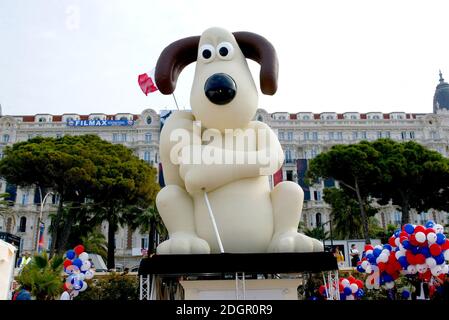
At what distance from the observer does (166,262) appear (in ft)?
16.0

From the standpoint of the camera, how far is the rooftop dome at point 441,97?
164 feet

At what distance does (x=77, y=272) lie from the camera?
1134 centimetres

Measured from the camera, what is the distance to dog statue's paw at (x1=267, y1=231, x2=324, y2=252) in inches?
204

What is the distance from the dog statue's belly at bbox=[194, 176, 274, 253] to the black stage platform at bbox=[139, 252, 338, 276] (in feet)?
1.55

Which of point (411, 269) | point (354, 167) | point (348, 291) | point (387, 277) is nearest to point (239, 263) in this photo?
point (411, 269)

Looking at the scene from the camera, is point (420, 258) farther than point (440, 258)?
Yes

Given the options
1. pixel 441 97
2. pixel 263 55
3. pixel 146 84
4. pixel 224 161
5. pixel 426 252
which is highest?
pixel 441 97

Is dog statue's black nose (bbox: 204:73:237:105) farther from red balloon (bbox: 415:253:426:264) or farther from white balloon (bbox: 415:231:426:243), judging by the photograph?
red balloon (bbox: 415:253:426:264)

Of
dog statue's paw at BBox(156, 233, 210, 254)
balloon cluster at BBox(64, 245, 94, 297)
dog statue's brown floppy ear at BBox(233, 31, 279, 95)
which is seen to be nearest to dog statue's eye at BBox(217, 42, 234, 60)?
dog statue's brown floppy ear at BBox(233, 31, 279, 95)

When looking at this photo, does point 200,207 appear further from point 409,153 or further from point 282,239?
point 409,153

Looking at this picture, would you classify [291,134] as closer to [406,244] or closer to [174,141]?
[406,244]

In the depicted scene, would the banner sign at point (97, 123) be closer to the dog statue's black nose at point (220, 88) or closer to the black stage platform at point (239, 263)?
the dog statue's black nose at point (220, 88)

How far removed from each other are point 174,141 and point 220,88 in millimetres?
1005
